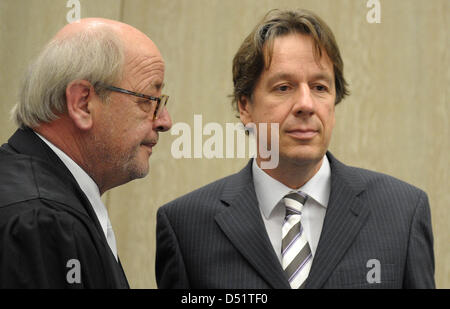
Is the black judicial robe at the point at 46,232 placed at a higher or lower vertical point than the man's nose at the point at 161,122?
lower

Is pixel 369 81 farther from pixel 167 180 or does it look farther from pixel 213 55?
pixel 167 180

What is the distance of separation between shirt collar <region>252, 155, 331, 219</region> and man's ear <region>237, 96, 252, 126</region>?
0.23 m

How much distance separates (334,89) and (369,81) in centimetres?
146

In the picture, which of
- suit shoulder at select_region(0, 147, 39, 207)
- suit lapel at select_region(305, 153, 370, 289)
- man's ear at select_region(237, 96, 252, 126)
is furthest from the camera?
man's ear at select_region(237, 96, 252, 126)

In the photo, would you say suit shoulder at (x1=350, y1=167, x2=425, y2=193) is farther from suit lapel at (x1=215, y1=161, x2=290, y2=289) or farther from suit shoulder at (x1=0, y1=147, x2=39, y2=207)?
suit shoulder at (x1=0, y1=147, x2=39, y2=207)

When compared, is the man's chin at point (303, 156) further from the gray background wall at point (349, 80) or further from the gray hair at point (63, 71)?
the gray background wall at point (349, 80)

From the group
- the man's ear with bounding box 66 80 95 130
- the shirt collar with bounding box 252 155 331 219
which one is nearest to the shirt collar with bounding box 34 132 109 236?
the man's ear with bounding box 66 80 95 130

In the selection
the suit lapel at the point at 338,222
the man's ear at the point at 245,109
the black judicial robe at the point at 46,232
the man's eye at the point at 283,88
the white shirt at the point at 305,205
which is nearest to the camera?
the black judicial robe at the point at 46,232

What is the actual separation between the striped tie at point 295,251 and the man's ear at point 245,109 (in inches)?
16.7

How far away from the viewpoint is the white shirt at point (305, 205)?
2182mm

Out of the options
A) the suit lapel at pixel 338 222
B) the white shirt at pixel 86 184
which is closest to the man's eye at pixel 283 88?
the suit lapel at pixel 338 222

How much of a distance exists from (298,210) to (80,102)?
2.60 feet

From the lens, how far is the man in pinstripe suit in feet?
6.82
